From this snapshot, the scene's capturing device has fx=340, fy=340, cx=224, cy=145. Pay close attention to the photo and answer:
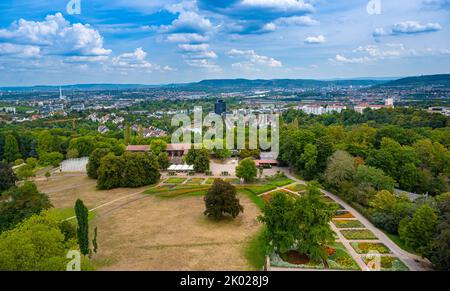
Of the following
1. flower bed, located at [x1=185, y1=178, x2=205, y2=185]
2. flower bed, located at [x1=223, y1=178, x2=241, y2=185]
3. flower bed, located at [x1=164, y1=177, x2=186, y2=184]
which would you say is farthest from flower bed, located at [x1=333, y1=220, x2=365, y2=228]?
flower bed, located at [x1=164, y1=177, x2=186, y2=184]

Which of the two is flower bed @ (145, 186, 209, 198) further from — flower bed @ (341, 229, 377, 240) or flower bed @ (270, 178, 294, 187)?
flower bed @ (341, 229, 377, 240)

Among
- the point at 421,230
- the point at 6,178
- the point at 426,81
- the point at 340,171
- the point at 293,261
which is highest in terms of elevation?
the point at 426,81

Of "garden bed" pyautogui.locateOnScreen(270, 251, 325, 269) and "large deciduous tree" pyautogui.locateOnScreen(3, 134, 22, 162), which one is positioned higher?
"large deciduous tree" pyautogui.locateOnScreen(3, 134, 22, 162)

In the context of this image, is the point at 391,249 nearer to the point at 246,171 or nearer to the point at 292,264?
the point at 292,264

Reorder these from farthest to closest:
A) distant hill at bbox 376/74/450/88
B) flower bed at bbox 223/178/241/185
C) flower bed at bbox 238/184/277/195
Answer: distant hill at bbox 376/74/450/88 < flower bed at bbox 223/178/241/185 < flower bed at bbox 238/184/277/195

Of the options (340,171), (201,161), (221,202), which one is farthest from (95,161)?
(340,171)

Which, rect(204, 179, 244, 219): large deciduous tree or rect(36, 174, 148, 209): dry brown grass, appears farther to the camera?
rect(36, 174, 148, 209): dry brown grass
